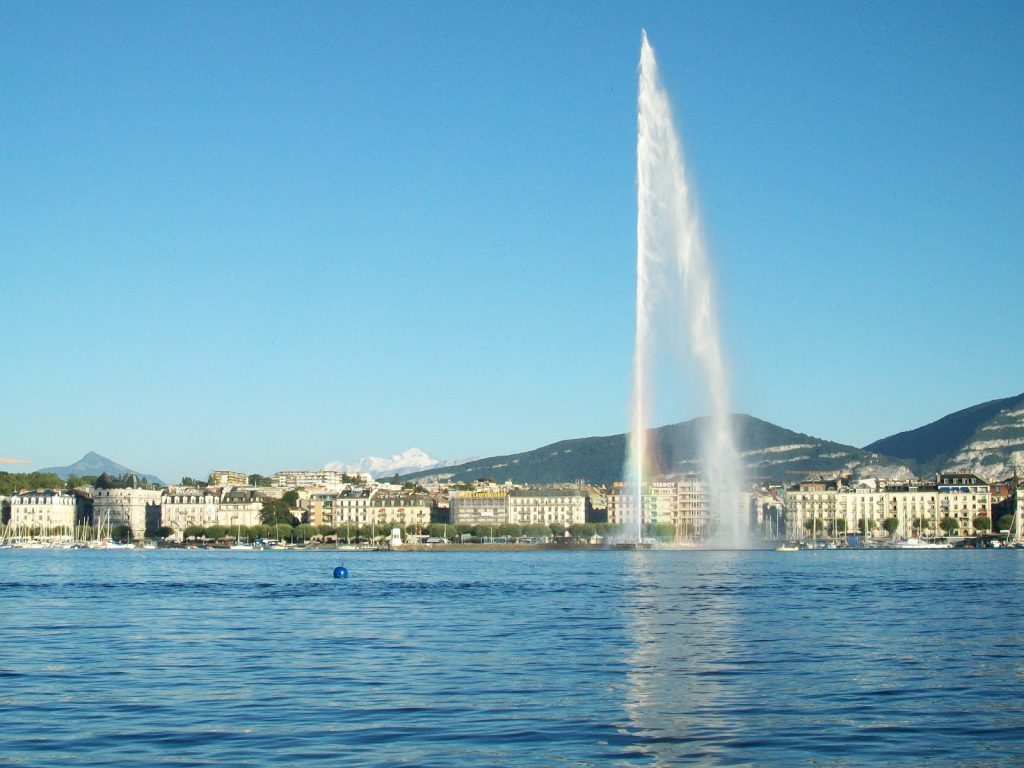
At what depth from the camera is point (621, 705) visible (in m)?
18.5

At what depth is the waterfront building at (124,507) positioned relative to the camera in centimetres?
17675

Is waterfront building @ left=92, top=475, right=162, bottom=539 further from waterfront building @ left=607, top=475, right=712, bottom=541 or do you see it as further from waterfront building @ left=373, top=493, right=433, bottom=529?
waterfront building @ left=607, top=475, right=712, bottom=541

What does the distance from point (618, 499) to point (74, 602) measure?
135866 millimetres

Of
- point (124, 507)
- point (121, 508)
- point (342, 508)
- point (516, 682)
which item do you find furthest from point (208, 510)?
point (516, 682)

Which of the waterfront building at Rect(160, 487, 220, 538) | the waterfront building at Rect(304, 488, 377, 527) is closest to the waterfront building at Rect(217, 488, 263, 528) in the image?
the waterfront building at Rect(160, 487, 220, 538)

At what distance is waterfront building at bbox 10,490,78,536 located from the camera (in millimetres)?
171875

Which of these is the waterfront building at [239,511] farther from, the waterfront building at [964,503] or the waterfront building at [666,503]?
the waterfront building at [964,503]

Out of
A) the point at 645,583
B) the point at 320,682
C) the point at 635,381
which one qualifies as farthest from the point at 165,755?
the point at 635,381

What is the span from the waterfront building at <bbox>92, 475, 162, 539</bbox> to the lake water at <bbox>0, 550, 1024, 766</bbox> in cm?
13953

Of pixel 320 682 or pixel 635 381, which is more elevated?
pixel 635 381

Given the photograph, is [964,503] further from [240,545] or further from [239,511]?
[239,511]

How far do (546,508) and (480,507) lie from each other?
8076mm

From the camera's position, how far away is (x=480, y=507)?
171 metres

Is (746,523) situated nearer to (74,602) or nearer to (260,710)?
(74,602)
